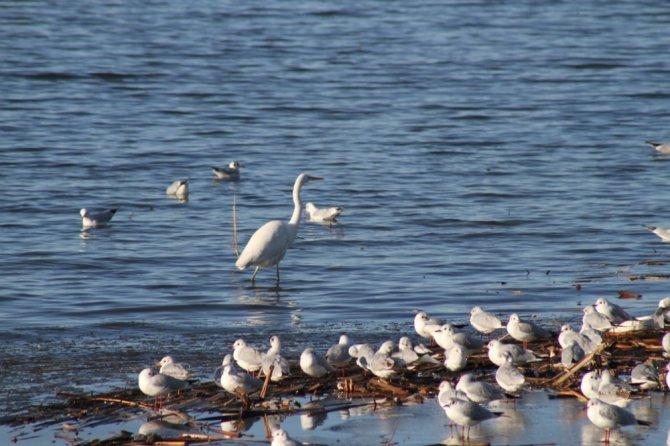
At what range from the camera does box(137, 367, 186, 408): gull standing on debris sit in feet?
28.3

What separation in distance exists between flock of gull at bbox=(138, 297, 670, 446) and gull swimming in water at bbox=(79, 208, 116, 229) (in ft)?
28.5

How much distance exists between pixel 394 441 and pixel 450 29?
3731cm

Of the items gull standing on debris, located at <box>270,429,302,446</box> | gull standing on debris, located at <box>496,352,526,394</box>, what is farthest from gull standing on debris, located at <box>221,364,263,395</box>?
gull standing on debris, located at <box>496,352,526,394</box>

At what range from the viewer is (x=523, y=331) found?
33.5 ft

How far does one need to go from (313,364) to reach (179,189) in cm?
1208

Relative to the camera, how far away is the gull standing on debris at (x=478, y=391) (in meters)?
8.33

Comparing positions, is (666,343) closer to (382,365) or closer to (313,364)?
(382,365)

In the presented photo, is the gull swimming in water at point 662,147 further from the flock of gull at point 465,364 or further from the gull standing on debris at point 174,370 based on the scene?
the gull standing on debris at point 174,370

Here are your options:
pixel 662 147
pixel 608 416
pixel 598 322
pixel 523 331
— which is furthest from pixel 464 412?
pixel 662 147

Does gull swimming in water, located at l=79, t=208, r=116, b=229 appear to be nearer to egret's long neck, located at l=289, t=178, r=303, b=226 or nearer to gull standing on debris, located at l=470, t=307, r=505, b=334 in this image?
egret's long neck, located at l=289, t=178, r=303, b=226

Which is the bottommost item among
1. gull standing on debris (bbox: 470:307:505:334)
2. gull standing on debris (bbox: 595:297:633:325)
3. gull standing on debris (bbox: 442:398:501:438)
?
gull standing on debris (bbox: 470:307:505:334)

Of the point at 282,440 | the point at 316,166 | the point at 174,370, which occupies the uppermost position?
the point at 282,440

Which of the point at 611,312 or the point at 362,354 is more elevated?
the point at 362,354

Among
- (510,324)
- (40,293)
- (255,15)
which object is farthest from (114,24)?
(510,324)
